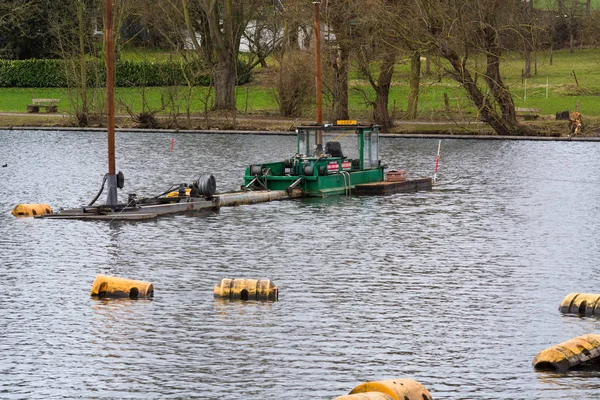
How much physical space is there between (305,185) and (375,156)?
4.34 m

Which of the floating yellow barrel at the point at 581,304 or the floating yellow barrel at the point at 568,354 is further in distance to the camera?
the floating yellow barrel at the point at 581,304

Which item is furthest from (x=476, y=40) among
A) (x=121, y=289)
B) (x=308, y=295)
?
(x=121, y=289)

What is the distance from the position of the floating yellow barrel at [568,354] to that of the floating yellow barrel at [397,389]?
3.19 meters

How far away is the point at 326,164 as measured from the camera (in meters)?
42.3

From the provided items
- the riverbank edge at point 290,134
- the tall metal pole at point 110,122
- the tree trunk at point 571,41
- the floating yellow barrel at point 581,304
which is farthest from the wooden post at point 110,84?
the tree trunk at point 571,41

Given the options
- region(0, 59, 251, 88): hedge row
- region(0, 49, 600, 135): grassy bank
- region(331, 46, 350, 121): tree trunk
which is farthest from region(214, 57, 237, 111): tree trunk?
region(331, 46, 350, 121): tree trunk

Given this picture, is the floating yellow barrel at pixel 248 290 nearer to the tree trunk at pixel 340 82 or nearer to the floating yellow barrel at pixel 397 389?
the floating yellow barrel at pixel 397 389

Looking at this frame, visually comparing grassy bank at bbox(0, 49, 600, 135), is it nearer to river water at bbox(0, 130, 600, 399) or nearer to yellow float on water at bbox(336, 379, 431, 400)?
river water at bbox(0, 130, 600, 399)

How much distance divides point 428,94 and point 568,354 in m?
66.6

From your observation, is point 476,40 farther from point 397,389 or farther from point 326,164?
point 397,389

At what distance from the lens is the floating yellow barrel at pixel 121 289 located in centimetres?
2380

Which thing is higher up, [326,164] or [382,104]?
[382,104]

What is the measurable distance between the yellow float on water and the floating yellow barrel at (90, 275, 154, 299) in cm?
891

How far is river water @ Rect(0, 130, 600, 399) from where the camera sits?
18.2 metres
